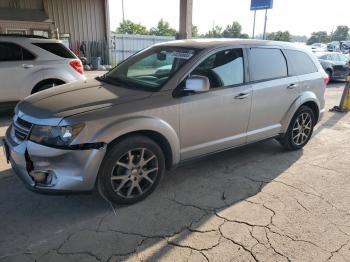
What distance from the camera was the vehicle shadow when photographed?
9.68 ft

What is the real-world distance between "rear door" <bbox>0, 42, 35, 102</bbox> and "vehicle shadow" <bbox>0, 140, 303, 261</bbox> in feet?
10.0

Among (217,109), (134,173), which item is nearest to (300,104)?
(217,109)

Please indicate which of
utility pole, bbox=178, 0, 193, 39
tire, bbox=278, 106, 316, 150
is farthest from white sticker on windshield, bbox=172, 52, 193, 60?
utility pole, bbox=178, 0, 193, 39

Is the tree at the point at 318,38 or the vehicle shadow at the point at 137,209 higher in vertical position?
the tree at the point at 318,38

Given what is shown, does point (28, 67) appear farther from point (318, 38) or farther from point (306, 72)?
point (318, 38)

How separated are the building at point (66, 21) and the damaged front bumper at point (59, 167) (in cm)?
1723

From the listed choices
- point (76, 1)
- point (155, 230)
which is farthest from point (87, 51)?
point (155, 230)

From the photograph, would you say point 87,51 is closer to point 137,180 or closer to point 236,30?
point 137,180

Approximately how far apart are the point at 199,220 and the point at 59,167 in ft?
4.69

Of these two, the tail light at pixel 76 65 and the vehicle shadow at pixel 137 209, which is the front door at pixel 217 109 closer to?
the vehicle shadow at pixel 137 209

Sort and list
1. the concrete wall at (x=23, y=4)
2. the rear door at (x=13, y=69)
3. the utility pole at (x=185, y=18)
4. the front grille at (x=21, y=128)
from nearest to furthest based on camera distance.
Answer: the front grille at (x=21, y=128)
the rear door at (x=13, y=69)
the utility pole at (x=185, y=18)
the concrete wall at (x=23, y=4)

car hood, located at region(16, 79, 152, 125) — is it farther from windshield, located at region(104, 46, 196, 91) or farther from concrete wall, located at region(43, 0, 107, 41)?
concrete wall, located at region(43, 0, 107, 41)

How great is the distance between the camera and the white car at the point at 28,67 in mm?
6648

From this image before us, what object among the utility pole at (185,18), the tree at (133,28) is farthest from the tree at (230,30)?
the utility pole at (185,18)
